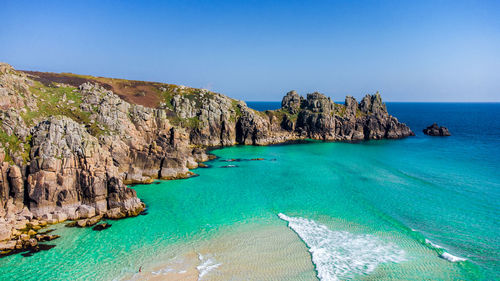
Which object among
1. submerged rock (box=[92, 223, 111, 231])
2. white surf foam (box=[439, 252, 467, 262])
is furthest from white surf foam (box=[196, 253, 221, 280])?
white surf foam (box=[439, 252, 467, 262])

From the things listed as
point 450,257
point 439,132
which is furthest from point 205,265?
point 439,132

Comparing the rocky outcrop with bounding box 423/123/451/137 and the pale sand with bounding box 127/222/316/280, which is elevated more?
the rocky outcrop with bounding box 423/123/451/137

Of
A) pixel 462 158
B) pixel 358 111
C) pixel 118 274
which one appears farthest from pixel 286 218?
Answer: pixel 358 111

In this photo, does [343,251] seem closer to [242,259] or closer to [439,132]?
[242,259]

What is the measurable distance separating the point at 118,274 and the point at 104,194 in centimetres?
1423

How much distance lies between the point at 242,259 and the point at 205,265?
3.42 metres

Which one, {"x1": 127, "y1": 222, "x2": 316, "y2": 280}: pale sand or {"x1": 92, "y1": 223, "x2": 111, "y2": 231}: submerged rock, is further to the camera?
{"x1": 92, "y1": 223, "x2": 111, "y2": 231}: submerged rock

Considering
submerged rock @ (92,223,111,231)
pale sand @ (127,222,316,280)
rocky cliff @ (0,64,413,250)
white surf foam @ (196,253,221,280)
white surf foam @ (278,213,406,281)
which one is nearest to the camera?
pale sand @ (127,222,316,280)

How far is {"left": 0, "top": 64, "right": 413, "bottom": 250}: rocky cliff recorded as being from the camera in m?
32.5

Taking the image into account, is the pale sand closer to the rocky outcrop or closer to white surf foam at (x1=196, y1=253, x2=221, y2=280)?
white surf foam at (x1=196, y1=253, x2=221, y2=280)

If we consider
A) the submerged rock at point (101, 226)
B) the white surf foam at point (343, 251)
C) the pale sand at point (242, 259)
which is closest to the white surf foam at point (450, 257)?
the white surf foam at point (343, 251)

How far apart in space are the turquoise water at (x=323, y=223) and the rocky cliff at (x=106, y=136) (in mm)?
4136

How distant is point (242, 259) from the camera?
85.6 feet

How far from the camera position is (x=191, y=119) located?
87.8m
